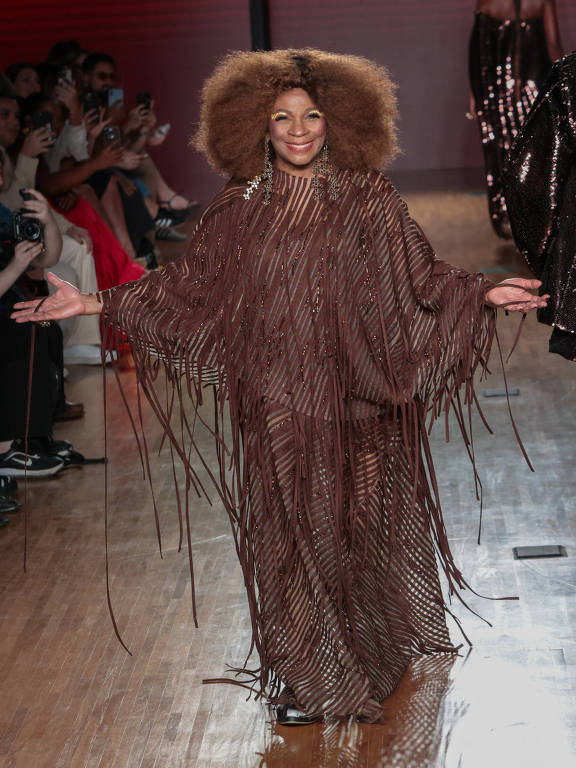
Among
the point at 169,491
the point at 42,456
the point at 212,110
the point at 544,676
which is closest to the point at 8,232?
the point at 42,456

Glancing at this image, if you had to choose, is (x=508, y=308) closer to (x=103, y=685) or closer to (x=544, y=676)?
(x=544, y=676)

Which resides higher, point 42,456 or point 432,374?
point 432,374

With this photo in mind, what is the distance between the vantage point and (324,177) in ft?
8.50

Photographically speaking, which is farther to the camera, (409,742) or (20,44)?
(20,44)

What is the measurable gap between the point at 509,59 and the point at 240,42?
3.05 meters

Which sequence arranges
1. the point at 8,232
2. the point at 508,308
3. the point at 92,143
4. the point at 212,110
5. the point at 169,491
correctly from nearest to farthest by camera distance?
the point at 508,308 → the point at 212,110 → the point at 169,491 → the point at 8,232 → the point at 92,143

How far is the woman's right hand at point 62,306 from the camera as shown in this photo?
104 inches

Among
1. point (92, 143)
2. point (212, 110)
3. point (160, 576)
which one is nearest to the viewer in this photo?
point (212, 110)

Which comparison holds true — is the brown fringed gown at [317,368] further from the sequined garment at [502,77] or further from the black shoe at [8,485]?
the sequined garment at [502,77]

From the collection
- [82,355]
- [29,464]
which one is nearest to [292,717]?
[29,464]

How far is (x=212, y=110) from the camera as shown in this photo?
2.69 meters

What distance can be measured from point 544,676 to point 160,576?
3.82 feet

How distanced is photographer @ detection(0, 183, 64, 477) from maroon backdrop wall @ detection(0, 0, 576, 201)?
5.35m

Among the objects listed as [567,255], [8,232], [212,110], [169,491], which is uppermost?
[212,110]
